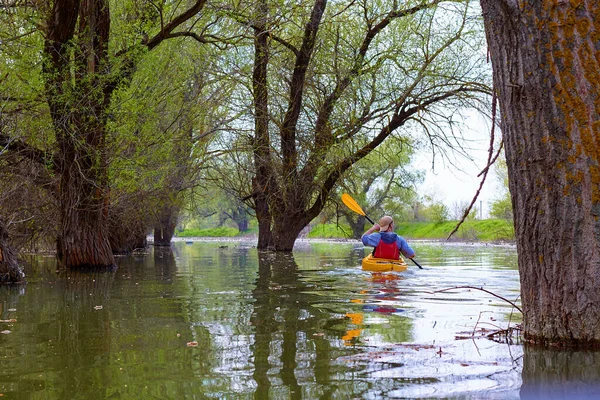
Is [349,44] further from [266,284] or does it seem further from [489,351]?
[489,351]

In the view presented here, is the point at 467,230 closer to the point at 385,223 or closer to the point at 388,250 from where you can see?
the point at 388,250

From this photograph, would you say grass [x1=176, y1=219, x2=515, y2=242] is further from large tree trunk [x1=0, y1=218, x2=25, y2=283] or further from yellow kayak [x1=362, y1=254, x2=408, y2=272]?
large tree trunk [x1=0, y1=218, x2=25, y2=283]

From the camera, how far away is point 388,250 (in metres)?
11.6

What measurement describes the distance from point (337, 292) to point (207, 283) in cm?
250

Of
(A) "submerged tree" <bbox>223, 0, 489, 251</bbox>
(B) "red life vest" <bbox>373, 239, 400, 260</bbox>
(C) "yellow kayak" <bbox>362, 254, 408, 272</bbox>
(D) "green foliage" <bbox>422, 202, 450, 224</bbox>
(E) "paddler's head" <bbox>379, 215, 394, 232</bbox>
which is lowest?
(C) "yellow kayak" <bbox>362, 254, 408, 272</bbox>

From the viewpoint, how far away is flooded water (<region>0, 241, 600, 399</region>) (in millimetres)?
3205

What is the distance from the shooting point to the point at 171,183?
58.3ft

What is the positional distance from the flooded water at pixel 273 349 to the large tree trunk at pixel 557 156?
1.05 feet

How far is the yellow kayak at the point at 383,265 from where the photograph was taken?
443 inches

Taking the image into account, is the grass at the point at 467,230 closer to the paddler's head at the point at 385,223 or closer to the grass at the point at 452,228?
the grass at the point at 452,228

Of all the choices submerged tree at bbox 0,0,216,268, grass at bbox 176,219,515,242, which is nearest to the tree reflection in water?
submerged tree at bbox 0,0,216,268

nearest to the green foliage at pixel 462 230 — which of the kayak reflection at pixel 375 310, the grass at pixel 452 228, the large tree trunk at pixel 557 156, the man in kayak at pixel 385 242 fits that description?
the grass at pixel 452 228

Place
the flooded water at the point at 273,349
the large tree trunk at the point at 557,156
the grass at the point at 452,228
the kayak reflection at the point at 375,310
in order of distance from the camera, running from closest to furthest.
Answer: the flooded water at the point at 273,349 → the large tree trunk at the point at 557,156 → the kayak reflection at the point at 375,310 → the grass at the point at 452,228

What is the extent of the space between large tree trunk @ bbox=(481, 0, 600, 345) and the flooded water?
319mm
